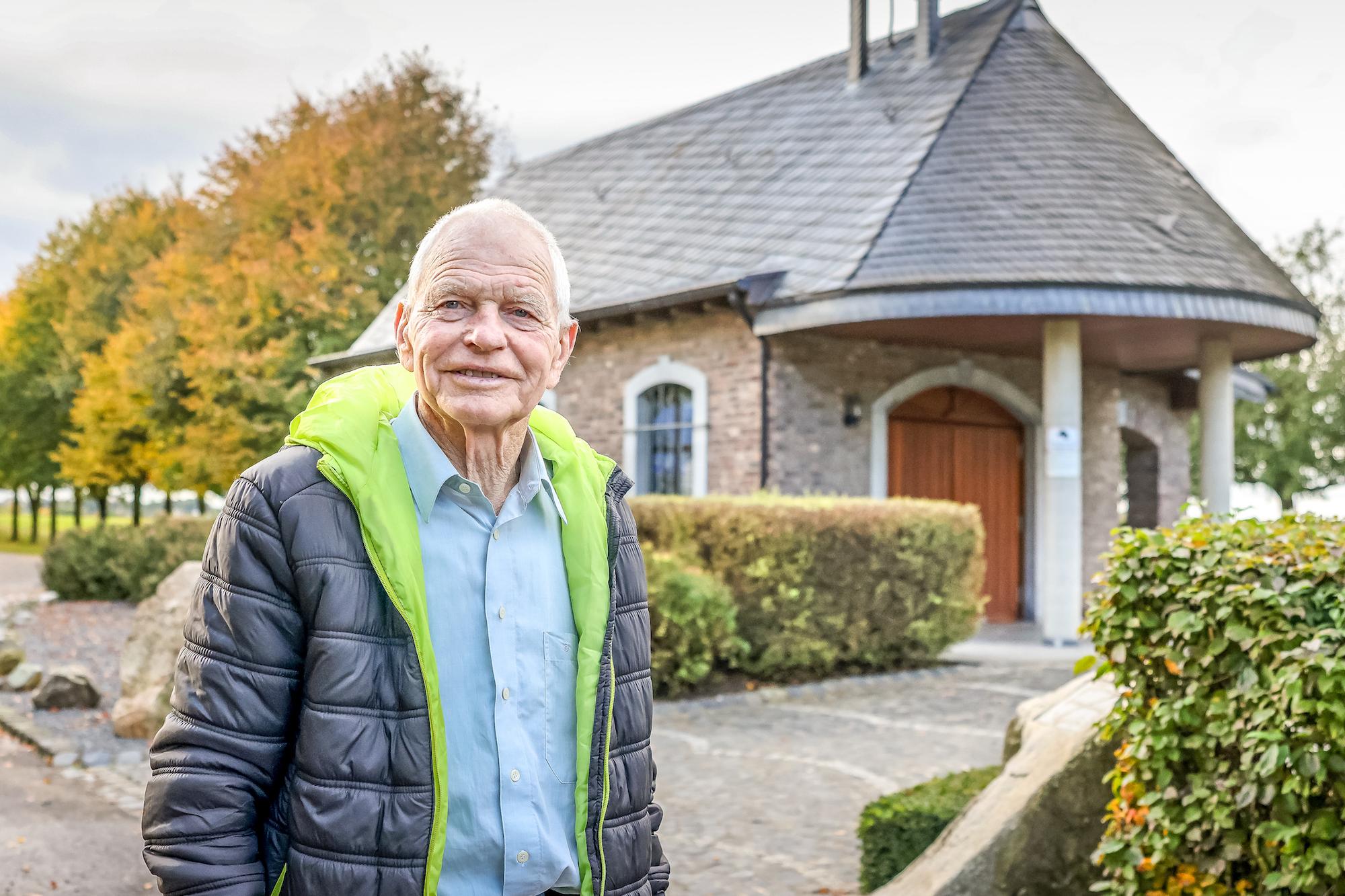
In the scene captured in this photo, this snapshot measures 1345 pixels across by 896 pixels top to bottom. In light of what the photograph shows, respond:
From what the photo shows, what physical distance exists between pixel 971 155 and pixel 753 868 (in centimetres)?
1005

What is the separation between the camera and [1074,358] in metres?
12.5

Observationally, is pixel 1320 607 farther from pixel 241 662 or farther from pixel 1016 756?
pixel 241 662

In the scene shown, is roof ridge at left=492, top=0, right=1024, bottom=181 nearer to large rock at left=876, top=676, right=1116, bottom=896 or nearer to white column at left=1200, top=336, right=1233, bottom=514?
white column at left=1200, top=336, right=1233, bottom=514

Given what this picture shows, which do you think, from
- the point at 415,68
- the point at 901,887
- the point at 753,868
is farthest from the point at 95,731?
the point at 415,68

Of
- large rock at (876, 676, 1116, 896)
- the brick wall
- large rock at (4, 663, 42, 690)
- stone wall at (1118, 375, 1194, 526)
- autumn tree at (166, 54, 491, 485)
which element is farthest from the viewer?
autumn tree at (166, 54, 491, 485)

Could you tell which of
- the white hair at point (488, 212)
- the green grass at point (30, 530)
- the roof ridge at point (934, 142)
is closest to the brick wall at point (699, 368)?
the roof ridge at point (934, 142)

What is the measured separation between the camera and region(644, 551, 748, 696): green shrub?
30.1 feet

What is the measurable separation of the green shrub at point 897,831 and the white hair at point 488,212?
10.7 feet

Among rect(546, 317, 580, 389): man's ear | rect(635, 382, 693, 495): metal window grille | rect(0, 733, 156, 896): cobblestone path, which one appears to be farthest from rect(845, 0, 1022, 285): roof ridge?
rect(546, 317, 580, 389): man's ear

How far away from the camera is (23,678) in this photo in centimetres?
991

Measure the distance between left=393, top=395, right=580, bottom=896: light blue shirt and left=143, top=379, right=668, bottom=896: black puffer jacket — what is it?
0.27ft

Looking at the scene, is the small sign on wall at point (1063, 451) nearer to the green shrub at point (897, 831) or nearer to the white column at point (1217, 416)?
the white column at point (1217, 416)

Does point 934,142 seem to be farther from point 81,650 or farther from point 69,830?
point 69,830

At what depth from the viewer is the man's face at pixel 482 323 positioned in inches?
80.0
